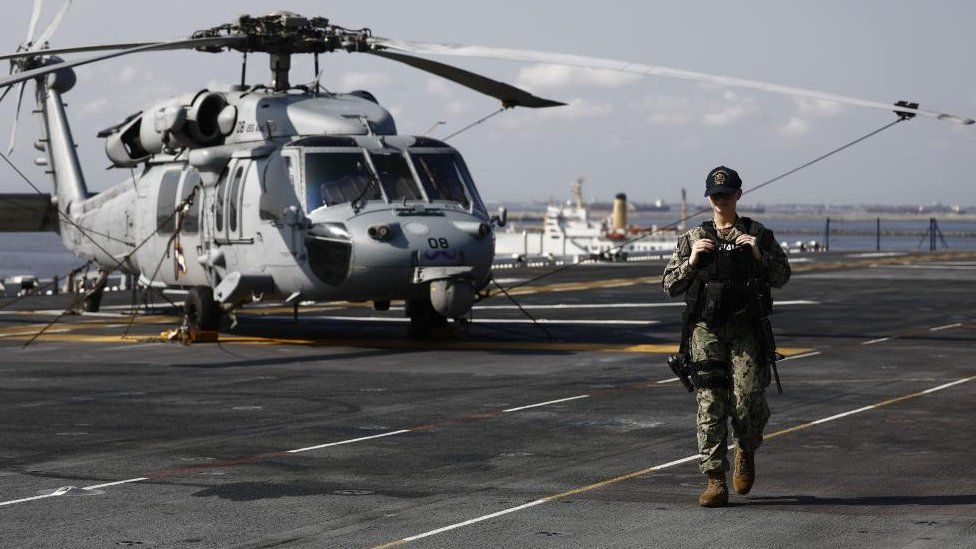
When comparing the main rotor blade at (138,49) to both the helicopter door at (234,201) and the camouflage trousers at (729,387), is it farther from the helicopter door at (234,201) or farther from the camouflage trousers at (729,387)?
the camouflage trousers at (729,387)

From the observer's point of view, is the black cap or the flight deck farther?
the black cap

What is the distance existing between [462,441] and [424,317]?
30.8 ft

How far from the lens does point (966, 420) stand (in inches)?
488

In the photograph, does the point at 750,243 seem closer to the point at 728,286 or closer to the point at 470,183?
the point at 728,286

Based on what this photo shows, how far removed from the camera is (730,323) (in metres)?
8.77

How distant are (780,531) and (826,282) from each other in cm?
2796

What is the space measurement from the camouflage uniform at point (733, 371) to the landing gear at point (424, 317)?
12078mm

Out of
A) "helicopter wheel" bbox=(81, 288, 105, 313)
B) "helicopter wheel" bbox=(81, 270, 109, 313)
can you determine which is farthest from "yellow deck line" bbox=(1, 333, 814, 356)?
"helicopter wheel" bbox=(81, 288, 105, 313)

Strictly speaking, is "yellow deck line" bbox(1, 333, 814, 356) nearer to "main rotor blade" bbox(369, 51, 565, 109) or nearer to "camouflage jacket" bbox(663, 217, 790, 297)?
"main rotor blade" bbox(369, 51, 565, 109)

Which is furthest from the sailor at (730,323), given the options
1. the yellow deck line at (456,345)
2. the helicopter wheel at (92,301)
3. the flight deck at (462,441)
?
the helicopter wheel at (92,301)

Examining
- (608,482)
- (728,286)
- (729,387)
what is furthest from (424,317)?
(728,286)

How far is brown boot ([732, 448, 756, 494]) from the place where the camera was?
8.77 meters

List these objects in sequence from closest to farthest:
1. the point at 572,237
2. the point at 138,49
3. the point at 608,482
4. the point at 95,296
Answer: the point at 608,482
the point at 138,49
the point at 95,296
the point at 572,237

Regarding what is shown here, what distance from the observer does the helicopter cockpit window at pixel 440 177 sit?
19.4m
